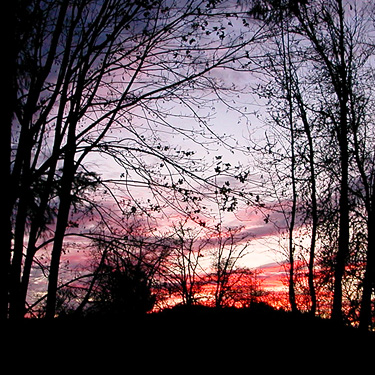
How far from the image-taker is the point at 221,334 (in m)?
5.77

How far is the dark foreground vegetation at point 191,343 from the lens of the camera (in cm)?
485

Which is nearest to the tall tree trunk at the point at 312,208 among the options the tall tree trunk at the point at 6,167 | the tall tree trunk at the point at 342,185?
the tall tree trunk at the point at 342,185

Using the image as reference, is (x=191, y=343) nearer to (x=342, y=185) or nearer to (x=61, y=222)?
(x=61, y=222)

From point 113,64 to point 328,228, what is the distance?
32.5 ft

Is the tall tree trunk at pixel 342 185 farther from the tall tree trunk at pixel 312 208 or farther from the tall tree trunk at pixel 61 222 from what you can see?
the tall tree trunk at pixel 61 222

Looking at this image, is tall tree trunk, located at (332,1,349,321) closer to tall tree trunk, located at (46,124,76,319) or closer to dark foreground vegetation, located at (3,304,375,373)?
dark foreground vegetation, located at (3,304,375,373)

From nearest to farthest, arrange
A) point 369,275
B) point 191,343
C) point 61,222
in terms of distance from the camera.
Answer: point 191,343, point 61,222, point 369,275

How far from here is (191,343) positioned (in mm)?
5387

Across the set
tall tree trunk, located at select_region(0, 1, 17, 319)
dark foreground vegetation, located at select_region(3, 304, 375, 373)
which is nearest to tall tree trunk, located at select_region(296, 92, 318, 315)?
dark foreground vegetation, located at select_region(3, 304, 375, 373)

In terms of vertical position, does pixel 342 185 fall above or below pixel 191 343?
above

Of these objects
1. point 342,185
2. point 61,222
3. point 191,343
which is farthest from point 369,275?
point 61,222

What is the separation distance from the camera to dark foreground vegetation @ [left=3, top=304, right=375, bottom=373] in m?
4.85

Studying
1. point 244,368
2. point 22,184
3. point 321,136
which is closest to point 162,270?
point 244,368

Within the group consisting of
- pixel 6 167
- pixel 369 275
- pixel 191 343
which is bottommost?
pixel 191 343
